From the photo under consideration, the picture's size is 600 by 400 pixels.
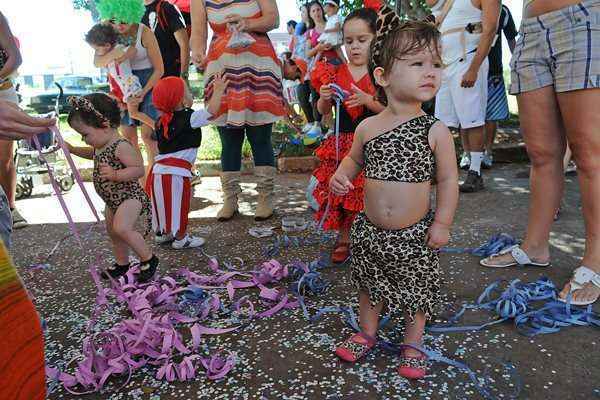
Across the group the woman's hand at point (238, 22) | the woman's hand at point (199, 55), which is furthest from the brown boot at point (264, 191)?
the woman's hand at point (238, 22)

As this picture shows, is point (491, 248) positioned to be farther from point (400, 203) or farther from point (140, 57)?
point (140, 57)

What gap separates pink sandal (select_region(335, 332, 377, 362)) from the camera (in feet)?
6.55

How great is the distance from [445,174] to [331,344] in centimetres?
90

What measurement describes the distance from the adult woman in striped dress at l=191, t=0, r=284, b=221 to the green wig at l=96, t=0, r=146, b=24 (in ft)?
2.35

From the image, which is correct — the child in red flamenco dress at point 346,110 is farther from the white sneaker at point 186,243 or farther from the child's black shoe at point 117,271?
the child's black shoe at point 117,271

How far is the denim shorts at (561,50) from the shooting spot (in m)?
2.31

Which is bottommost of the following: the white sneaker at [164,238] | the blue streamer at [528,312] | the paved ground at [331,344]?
the white sneaker at [164,238]

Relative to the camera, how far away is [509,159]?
6.39 metres

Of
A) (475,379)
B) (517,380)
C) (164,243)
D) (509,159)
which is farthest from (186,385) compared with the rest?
(509,159)

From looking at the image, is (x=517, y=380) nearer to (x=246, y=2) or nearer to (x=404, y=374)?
(x=404, y=374)

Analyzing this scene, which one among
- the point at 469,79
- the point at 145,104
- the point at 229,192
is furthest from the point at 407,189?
the point at 145,104

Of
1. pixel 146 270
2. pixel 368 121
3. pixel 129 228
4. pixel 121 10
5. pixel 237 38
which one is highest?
pixel 121 10

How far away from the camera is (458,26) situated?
15.2ft

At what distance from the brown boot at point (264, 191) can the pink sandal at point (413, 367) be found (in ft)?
7.94
